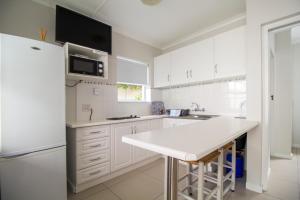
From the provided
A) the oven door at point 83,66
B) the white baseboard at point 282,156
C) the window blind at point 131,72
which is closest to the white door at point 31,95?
the oven door at point 83,66

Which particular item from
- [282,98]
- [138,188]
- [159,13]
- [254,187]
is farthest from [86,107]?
[282,98]

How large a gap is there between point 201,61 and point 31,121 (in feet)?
8.94

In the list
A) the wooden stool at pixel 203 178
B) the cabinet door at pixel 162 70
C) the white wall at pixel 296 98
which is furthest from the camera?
the white wall at pixel 296 98

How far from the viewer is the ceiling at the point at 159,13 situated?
2084 mm

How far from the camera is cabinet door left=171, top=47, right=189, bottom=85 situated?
291 cm

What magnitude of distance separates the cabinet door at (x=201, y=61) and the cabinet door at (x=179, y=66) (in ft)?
0.25

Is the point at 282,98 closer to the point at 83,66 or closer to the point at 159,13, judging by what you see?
the point at 159,13

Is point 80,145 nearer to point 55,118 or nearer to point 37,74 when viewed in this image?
point 55,118

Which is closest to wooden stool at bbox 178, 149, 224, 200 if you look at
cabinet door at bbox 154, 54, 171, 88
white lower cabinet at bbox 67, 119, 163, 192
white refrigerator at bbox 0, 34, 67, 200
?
white lower cabinet at bbox 67, 119, 163, 192

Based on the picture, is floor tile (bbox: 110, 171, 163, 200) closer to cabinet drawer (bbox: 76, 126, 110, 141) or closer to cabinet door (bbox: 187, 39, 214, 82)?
cabinet drawer (bbox: 76, 126, 110, 141)

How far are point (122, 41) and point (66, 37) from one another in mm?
1175

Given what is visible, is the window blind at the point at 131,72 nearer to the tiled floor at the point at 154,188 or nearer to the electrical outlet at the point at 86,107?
the electrical outlet at the point at 86,107

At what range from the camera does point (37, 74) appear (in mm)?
1384

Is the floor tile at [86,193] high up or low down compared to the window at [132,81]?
down
